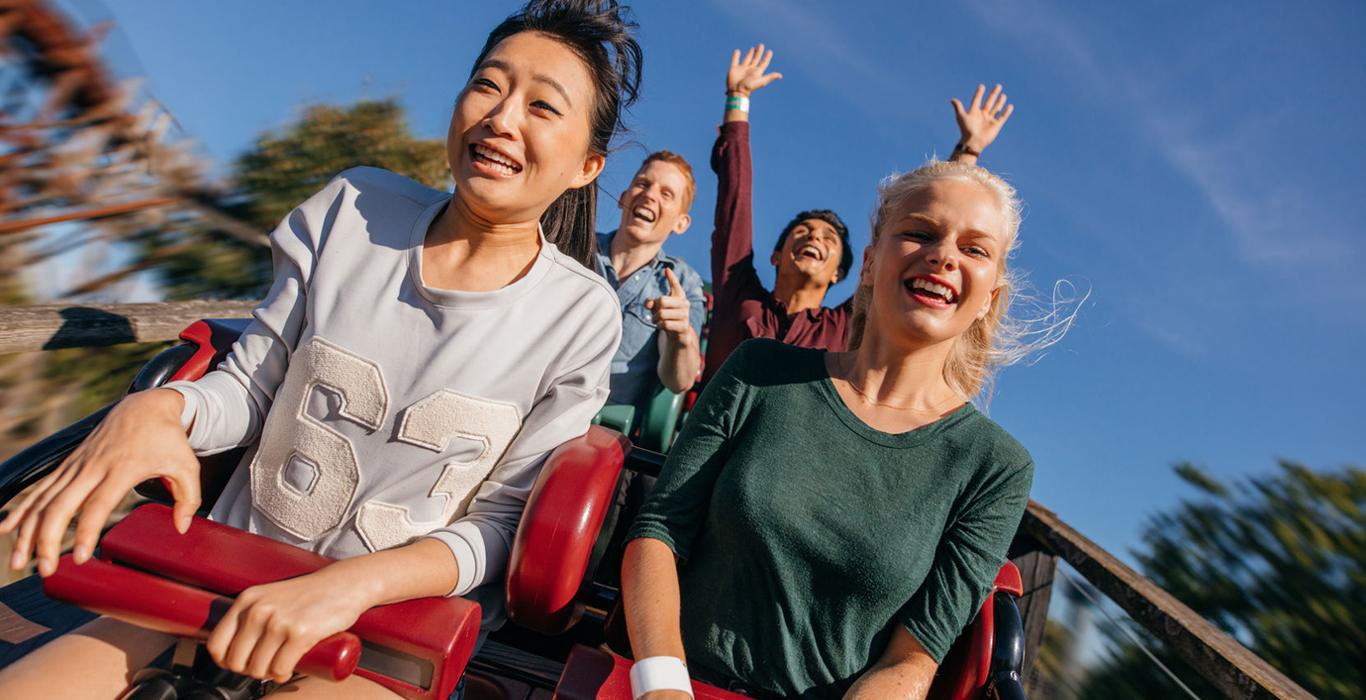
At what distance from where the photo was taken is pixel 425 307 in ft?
3.93

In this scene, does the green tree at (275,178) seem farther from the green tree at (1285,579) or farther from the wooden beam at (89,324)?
the green tree at (1285,579)

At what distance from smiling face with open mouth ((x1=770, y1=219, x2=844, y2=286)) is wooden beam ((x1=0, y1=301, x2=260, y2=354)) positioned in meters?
2.24

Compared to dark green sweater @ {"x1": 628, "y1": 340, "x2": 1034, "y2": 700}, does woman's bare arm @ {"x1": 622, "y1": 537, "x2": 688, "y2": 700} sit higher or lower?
lower

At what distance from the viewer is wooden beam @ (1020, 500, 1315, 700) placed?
4.48 ft

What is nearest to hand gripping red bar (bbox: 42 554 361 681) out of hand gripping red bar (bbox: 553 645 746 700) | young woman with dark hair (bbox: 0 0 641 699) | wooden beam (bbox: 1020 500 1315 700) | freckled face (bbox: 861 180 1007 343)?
young woman with dark hair (bbox: 0 0 641 699)

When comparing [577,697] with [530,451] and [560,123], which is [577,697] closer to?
[530,451]

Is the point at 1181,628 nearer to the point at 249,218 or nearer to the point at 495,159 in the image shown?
the point at 495,159

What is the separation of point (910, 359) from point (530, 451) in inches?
30.0

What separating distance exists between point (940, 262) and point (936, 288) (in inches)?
2.0

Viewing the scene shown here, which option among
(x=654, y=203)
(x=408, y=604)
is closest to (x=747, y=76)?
(x=654, y=203)

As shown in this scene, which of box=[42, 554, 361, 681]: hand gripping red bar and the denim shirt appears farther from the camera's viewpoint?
the denim shirt

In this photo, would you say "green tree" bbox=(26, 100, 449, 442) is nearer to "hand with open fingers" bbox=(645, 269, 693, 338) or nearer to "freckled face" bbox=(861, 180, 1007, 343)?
"hand with open fingers" bbox=(645, 269, 693, 338)

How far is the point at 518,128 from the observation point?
47.2 inches

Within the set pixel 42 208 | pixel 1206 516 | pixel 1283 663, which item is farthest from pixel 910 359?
pixel 42 208
